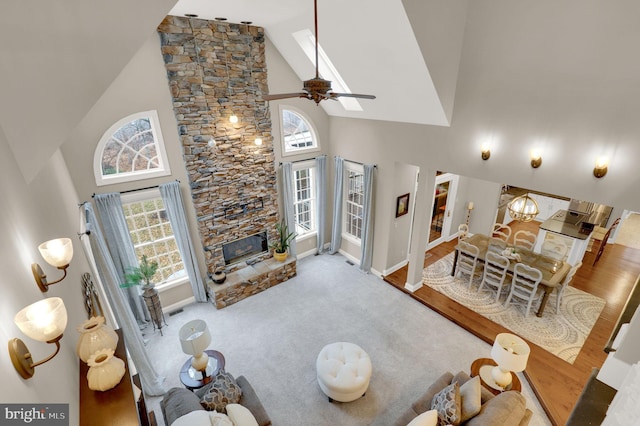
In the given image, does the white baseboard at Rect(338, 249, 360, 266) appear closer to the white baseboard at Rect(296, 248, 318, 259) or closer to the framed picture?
the white baseboard at Rect(296, 248, 318, 259)

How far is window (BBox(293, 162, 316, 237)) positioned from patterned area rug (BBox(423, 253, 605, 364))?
119 inches

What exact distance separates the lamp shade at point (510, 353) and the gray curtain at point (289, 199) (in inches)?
169

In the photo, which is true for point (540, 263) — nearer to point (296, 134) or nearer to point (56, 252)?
point (296, 134)

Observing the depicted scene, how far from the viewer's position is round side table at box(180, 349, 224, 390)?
3666 millimetres

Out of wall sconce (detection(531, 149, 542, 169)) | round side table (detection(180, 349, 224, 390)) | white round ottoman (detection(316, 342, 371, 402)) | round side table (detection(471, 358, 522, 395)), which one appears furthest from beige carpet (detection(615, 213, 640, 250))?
round side table (detection(180, 349, 224, 390))

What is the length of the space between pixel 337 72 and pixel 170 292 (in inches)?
198

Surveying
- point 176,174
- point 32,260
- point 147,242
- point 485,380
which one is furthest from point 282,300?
point 32,260

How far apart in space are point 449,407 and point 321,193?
190 inches

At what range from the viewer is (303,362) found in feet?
15.0

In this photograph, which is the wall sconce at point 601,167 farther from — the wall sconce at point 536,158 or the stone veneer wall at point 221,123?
the stone veneer wall at point 221,123

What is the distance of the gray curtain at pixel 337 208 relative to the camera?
21.9 feet

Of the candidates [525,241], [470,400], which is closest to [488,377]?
[470,400]

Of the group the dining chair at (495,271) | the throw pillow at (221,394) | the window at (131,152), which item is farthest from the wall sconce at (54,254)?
the dining chair at (495,271)

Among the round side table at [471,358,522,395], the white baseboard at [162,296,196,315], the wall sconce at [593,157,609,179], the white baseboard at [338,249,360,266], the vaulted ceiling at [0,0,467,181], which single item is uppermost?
the vaulted ceiling at [0,0,467,181]
